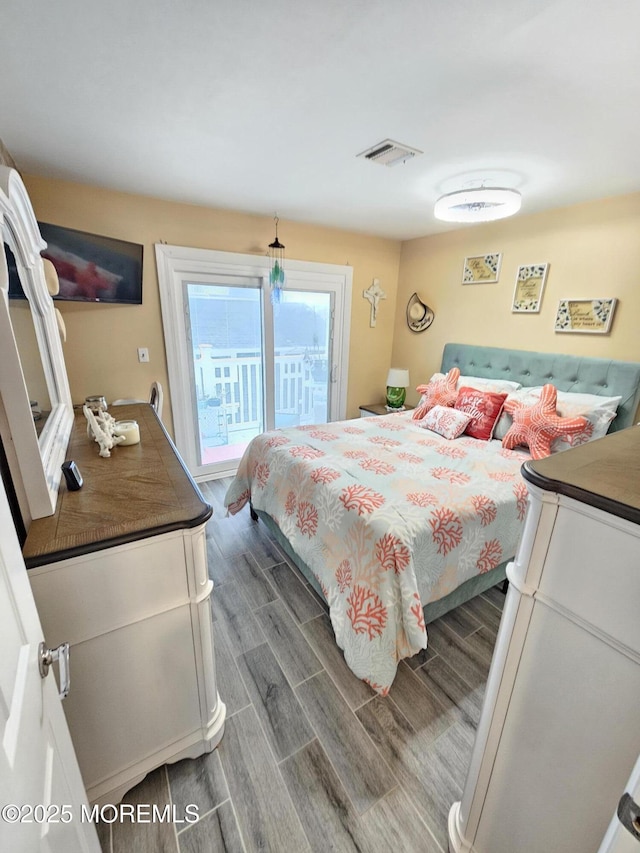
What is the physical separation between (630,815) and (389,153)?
2.43 meters

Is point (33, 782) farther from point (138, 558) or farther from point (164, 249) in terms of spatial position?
point (164, 249)

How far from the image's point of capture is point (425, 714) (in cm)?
144

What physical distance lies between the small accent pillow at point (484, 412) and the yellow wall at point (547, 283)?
0.68 m

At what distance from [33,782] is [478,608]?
2.01 m

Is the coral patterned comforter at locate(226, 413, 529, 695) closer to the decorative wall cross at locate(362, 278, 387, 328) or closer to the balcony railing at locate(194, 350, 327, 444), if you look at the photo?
the balcony railing at locate(194, 350, 327, 444)

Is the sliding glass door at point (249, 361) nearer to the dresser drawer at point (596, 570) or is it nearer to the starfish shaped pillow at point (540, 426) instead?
the starfish shaped pillow at point (540, 426)

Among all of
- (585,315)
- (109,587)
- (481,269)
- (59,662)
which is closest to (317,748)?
(109,587)

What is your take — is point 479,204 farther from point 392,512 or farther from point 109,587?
point 109,587

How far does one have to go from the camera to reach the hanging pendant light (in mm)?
3195

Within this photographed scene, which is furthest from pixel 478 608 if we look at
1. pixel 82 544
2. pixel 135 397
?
pixel 135 397

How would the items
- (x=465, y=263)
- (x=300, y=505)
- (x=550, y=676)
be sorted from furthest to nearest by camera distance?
(x=465, y=263) < (x=300, y=505) < (x=550, y=676)

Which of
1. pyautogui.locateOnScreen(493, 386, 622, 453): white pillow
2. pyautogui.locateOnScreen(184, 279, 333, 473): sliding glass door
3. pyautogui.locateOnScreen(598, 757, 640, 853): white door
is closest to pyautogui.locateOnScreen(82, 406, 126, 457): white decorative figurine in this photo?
pyautogui.locateOnScreen(184, 279, 333, 473): sliding glass door

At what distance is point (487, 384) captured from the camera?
2.97 metres

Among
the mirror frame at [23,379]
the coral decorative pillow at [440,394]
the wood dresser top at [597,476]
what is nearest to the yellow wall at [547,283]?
the coral decorative pillow at [440,394]
